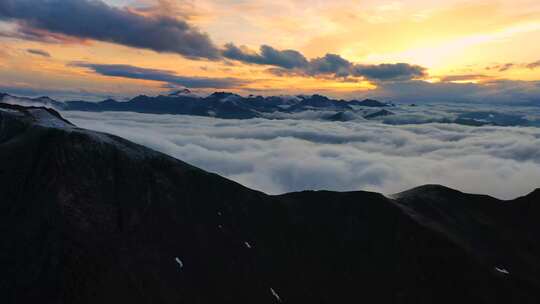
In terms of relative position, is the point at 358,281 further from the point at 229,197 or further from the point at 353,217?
the point at 229,197

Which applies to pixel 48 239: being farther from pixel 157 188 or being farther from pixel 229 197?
pixel 229 197

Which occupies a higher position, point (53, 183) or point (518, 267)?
point (53, 183)

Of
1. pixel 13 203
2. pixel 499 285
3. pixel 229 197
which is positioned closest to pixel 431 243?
pixel 499 285

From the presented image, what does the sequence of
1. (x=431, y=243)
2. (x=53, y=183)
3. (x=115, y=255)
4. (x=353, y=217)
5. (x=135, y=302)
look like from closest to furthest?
(x=135, y=302) < (x=115, y=255) < (x=53, y=183) < (x=431, y=243) < (x=353, y=217)

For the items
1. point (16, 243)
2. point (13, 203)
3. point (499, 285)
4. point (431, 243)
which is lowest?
point (499, 285)

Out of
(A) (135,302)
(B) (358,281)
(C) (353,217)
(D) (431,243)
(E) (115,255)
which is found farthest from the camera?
(C) (353,217)

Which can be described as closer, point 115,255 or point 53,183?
point 115,255
